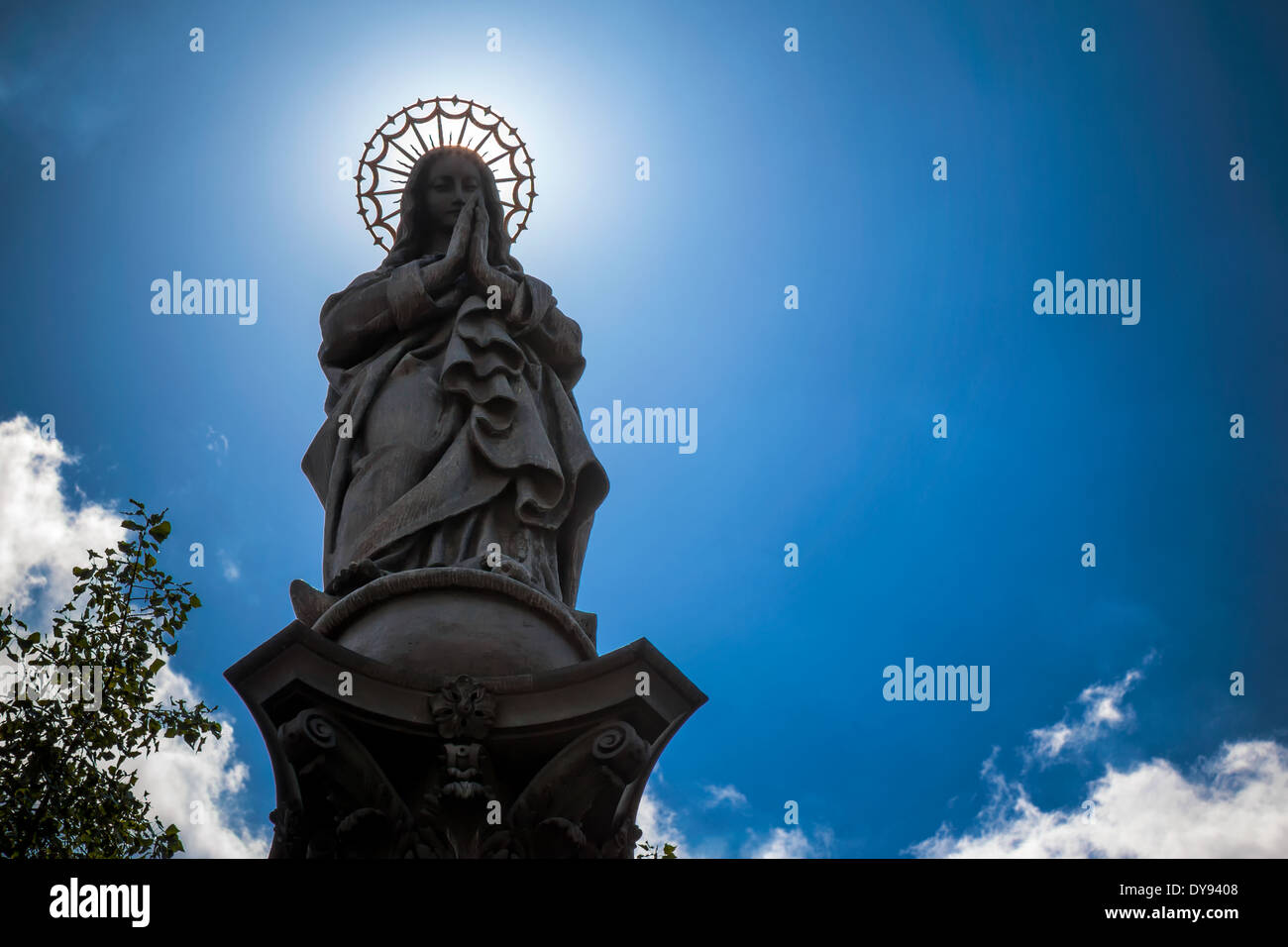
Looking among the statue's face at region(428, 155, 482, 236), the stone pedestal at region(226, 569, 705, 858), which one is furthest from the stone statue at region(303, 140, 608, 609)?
the stone pedestal at region(226, 569, 705, 858)

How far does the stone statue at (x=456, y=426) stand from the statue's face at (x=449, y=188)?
273 millimetres

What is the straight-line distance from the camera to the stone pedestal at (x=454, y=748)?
669 centimetres

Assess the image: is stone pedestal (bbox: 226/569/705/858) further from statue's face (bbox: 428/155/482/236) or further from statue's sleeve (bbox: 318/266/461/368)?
statue's face (bbox: 428/155/482/236)

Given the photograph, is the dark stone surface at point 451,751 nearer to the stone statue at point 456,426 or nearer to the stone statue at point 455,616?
the stone statue at point 455,616

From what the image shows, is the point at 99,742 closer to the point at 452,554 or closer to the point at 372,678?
the point at 452,554

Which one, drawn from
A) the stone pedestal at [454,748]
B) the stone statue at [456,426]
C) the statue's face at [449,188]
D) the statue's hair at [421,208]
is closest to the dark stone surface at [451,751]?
the stone pedestal at [454,748]

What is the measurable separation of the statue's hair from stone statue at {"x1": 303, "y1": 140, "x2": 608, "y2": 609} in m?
0.12

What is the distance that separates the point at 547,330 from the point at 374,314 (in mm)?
1207

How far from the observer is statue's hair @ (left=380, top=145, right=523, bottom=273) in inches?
438

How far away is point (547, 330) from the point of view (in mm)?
10219

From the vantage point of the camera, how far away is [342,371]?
403 inches

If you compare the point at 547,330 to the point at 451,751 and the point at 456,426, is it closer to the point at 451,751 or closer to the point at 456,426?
the point at 456,426
